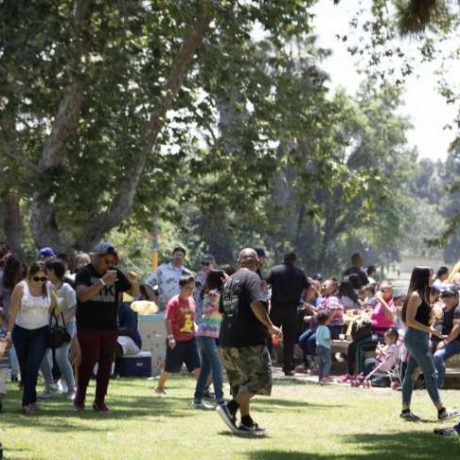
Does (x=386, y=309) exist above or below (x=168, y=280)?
below

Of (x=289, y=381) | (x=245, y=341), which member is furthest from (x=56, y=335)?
(x=289, y=381)

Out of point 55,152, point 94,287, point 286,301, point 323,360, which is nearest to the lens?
point 94,287

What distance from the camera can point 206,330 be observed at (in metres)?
16.2

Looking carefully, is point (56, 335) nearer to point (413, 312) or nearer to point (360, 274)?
point (413, 312)

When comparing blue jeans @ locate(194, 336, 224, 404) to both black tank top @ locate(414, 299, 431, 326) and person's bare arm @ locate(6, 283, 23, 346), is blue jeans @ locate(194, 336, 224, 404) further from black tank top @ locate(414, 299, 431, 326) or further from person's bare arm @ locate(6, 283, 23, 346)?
person's bare arm @ locate(6, 283, 23, 346)

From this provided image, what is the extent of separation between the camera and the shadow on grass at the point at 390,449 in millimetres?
11811

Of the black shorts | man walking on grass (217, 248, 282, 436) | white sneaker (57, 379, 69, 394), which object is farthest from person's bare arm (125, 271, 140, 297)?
white sneaker (57, 379, 69, 394)

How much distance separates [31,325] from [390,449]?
409 cm

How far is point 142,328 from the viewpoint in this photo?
75.3ft

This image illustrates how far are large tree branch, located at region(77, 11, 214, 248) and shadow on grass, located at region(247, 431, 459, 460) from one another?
50.5ft

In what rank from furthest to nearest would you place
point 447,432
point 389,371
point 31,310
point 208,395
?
1. point 389,371
2. point 208,395
3. point 31,310
4. point 447,432

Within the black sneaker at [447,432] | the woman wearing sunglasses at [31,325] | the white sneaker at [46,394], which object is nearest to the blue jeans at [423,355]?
the black sneaker at [447,432]

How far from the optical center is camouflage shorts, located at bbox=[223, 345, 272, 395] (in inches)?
523

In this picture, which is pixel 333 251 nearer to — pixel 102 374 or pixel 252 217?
pixel 252 217
